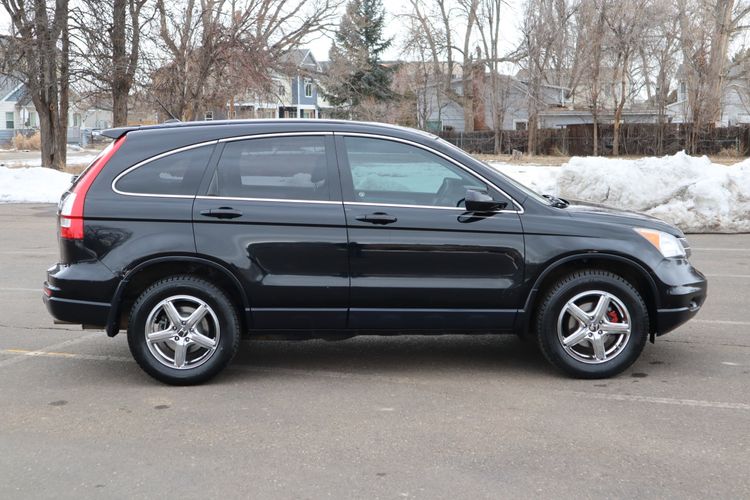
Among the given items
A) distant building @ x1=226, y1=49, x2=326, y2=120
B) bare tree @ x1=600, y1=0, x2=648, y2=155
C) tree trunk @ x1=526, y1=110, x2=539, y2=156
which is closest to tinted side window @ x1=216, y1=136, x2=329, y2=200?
distant building @ x1=226, y1=49, x2=326, y2=120

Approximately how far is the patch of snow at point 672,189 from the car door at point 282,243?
385 inches

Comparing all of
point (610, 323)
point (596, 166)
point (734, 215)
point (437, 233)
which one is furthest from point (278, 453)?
point (596, 166)

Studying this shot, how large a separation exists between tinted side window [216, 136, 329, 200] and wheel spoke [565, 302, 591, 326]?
1.80 metres

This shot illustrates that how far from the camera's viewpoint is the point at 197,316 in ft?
18.0


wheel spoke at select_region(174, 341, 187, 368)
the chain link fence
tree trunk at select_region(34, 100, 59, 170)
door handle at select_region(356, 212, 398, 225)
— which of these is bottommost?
wheel spoke at select_region(174, 341, 187, 368)

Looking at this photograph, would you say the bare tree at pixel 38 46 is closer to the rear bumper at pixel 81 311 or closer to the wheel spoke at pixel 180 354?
the rear bumper at pixel 81 311

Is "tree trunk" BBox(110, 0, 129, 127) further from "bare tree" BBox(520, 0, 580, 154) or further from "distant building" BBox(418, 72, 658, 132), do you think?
"distant building" BBox(418, 72, 658, 132)

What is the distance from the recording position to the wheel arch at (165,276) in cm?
548

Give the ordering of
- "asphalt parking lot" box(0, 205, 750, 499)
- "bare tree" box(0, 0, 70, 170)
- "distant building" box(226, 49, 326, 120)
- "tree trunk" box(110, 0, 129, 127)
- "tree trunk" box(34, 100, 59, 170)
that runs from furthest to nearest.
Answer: "distant building" box(226, 49, 326, 120)
"tree trunk" box(34, 100, 59, 170)
"tree trunk" box(110, 0, 129, 127)
"bare tree" box(0, 0, 70, 170)
"asphalt parking lot" box(0, 205, 750, 499)

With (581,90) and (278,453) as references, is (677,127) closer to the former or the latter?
(581,90)

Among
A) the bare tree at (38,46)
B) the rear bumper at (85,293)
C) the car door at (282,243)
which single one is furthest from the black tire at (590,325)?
the bare tree at (38,46)

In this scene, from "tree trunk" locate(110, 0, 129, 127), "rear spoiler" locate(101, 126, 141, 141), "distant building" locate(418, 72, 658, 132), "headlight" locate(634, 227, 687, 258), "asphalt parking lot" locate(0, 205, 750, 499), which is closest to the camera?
"asphalt parking lot" locate(0, 205, 750, 499)

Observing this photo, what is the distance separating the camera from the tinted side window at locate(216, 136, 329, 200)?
18.4ft

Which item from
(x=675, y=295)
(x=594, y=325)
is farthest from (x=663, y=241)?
(x=594, y=325)
